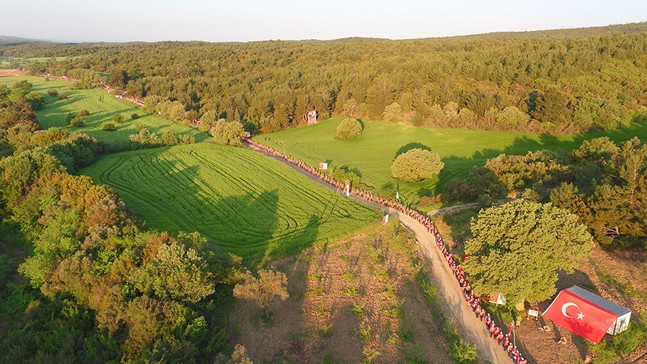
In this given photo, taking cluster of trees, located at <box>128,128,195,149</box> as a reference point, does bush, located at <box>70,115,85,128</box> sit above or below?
above

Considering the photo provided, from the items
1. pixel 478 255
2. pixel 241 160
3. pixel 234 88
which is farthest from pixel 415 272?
pixel 234 88

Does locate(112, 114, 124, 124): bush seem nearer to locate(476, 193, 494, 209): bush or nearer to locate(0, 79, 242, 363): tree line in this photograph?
locate(0, 79, 242, 363): tree line

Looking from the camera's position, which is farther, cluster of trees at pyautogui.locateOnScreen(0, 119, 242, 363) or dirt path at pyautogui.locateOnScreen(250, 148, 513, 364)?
dirt path at pyautogui.locateOnScreen(250, 148, 513, 364)

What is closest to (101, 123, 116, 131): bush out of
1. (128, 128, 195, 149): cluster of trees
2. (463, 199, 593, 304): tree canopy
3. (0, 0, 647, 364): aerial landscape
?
(0, 0, 647, 364): aerial landscape

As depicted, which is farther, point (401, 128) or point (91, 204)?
point (401, 128)

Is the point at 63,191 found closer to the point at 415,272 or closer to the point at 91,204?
the point at 91,204

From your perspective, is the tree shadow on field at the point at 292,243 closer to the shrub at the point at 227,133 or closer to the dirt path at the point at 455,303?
the dirt path at the point at 455,303
